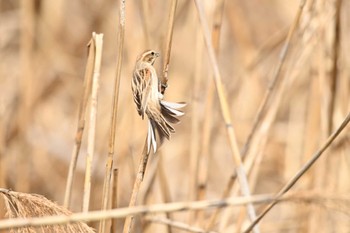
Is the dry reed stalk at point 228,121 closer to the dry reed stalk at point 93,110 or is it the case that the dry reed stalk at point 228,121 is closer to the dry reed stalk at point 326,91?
the dry reed stalk at point 93,110

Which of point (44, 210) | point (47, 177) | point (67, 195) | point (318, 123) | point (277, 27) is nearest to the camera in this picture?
point (44, 210)

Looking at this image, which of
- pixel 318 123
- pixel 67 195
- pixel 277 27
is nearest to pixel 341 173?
pixel 318 123

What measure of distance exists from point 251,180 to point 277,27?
2065 mm

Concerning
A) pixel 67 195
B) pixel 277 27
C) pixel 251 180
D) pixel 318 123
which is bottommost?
pixel 67 195

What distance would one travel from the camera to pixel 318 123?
2.03 m

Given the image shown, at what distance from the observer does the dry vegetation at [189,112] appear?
1.52 m

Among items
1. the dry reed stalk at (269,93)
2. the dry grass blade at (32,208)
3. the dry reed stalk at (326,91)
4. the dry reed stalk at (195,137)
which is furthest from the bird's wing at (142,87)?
the dry reed stalk at (326,91)

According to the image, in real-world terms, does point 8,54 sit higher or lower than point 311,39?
higher

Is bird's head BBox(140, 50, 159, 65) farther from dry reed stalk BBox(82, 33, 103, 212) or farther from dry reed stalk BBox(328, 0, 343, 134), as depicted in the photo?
dry reed stalk BBox(328, 0, 343, 134)

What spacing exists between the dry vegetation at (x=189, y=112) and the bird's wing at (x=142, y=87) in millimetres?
61

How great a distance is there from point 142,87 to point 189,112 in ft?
5.12

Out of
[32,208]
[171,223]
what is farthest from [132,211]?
[171,223]

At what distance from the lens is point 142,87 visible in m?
1.18

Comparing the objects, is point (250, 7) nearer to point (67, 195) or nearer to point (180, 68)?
point (180, 68)
